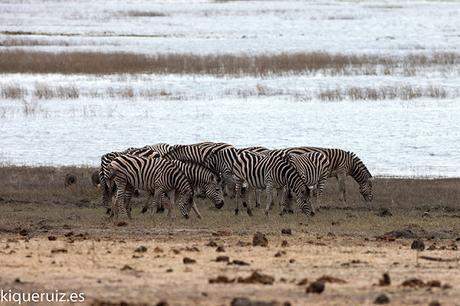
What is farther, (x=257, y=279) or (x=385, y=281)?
(x=257, y=279)

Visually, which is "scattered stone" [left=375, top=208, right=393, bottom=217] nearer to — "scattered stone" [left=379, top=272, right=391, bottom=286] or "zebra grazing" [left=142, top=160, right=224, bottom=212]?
"zebra grazing" [left=142, top=160, right=224, bottom=212]

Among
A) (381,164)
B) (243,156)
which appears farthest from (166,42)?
(243,156)

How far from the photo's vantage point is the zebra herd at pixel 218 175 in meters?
18.5

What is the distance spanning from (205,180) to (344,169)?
3.51 meters

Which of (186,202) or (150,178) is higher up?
(150,178)

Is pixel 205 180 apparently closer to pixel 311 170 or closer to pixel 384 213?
pixel 311 170

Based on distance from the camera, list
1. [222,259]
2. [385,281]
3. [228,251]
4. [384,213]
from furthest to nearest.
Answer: [384,213] → [228,251] → [222,259] → [385,281]

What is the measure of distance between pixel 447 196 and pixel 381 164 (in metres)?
5.75

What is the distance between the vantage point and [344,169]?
2166cm

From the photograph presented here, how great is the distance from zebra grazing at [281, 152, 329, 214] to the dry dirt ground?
39cm

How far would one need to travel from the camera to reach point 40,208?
1897 cm

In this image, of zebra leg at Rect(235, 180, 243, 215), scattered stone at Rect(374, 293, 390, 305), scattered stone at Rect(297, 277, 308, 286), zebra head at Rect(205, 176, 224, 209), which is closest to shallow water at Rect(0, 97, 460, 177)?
zebra leg at Rect(235, 180, 243, 215)

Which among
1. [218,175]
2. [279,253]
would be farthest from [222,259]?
[218,175]

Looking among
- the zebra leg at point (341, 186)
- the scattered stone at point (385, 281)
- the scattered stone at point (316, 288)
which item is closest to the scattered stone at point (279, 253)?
the scattered stone at point (385, 281)
